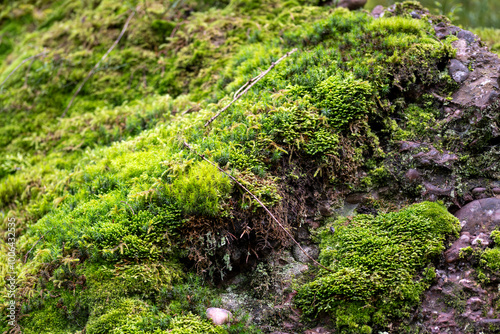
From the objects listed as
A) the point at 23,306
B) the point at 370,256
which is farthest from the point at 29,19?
the point at 370,256

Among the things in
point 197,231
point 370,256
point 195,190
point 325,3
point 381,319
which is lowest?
point 381,319

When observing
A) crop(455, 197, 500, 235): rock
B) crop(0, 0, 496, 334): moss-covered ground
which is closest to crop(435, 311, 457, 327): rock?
crop(0, 0, 496, 334): moss-covered ground

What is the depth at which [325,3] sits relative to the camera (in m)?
6.96

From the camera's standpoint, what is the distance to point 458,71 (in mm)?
4961

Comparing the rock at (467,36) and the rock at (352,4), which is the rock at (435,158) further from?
the rock at (352,4)

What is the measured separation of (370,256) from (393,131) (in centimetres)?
183

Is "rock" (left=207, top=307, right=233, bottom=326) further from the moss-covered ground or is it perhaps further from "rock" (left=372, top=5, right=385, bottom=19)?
"rock" (left=372, top=5, right=385, bottom=19)

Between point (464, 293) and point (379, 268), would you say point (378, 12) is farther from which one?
point (464, 293)

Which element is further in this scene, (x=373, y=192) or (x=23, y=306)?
(x=373, y=192)

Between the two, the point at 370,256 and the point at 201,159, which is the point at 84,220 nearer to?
the point at 201,159

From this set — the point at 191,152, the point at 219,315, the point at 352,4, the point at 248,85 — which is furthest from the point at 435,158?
the point at 352,4

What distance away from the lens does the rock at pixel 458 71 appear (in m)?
4.89

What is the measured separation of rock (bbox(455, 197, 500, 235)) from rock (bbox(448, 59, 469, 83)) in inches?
70.4

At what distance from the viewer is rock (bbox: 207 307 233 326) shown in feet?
11.9
